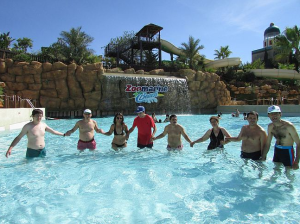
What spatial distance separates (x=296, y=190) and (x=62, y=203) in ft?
11.1

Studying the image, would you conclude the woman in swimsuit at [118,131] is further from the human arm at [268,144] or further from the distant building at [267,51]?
the distant building at [267,51]

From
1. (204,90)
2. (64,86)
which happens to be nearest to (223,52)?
(204,90)

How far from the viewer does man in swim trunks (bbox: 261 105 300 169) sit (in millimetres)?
3461

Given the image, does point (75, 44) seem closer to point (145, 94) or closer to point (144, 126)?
point (145, 94)

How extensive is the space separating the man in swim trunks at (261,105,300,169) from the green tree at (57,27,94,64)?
77.3 feet

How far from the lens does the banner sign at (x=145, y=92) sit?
69.4 ft

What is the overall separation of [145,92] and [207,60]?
18.9 meters

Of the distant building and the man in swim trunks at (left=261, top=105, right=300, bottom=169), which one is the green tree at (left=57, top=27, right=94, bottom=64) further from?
the distant building

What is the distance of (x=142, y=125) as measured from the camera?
5.36 m

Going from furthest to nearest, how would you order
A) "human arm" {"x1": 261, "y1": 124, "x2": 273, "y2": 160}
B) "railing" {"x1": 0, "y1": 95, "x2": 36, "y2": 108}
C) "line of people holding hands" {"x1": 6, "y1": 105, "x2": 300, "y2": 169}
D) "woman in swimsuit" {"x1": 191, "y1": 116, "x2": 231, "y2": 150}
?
1. "railing" {"x1": 0, "y1": 95, "x2": 36, "y2": 108}
2. "woman in swimsuit" {"x1": 191, "y1": 116, "x2": 231, "y2": 150}
3. "human arm" {"x1": 261, "y1": 124, "x2": 273, "y2": 160}
4. "line of people holding hands" {"x1": 6, "y1": 105, "x2": 300, "y2": 169}

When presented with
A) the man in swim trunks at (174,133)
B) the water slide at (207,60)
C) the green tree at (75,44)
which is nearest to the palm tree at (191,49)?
the water slide at (207,60)

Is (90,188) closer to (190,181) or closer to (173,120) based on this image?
(190,181)

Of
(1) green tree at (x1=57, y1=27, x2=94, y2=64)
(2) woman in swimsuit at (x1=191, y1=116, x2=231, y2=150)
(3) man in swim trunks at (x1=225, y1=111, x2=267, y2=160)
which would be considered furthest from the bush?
(3) man in swim trunks at (x1=225, y1=111, x2=267, y2=160)

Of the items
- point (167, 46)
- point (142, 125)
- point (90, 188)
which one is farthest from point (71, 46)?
point (90, 188)
